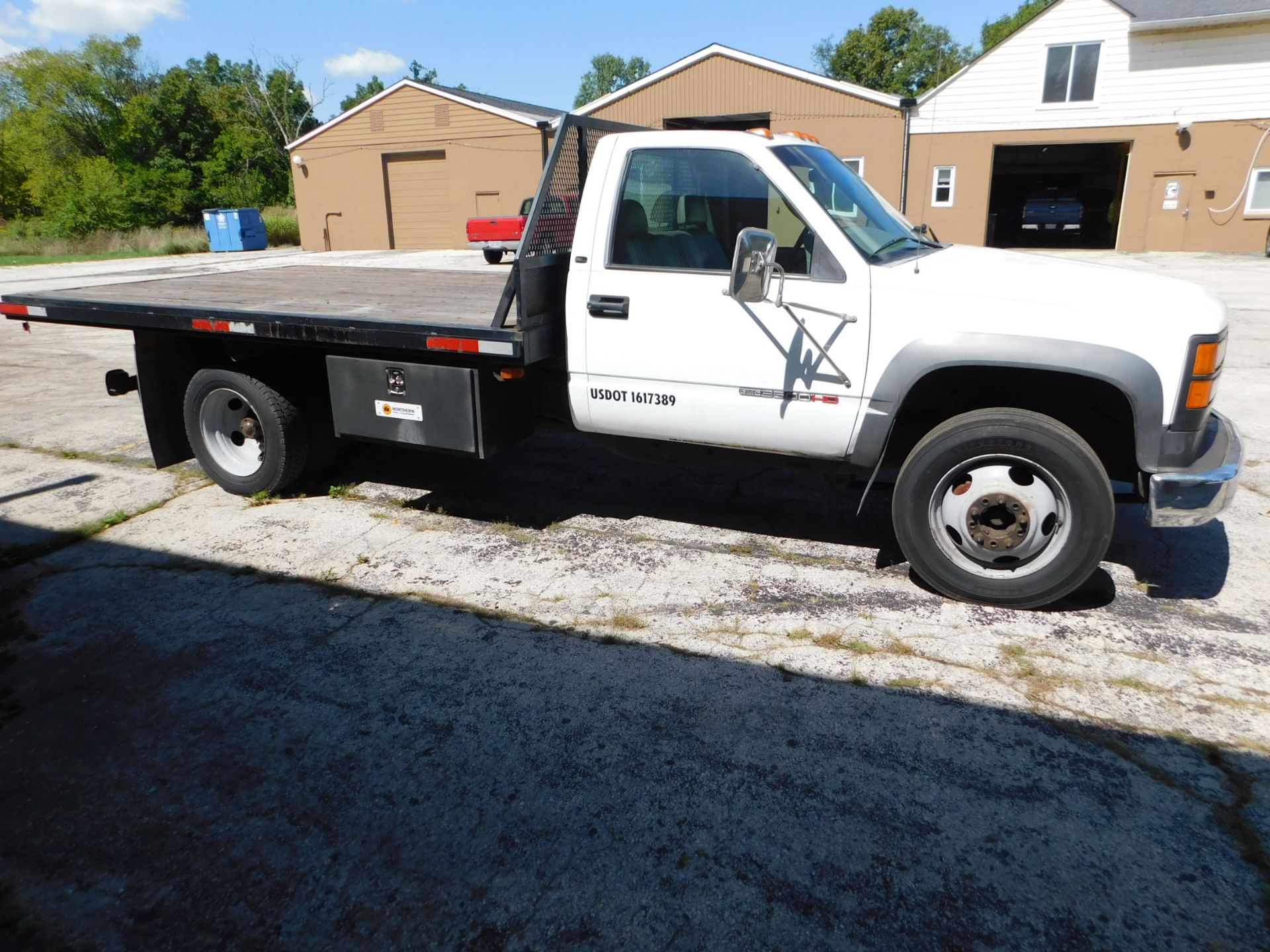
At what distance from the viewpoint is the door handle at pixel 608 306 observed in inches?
181

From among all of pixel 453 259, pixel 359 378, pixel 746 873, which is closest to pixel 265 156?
pixel 453 259

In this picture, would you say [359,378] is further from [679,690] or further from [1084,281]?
[1084,281]

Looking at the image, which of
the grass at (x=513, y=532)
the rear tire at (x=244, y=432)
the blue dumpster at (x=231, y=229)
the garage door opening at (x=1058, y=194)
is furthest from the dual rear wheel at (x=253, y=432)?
the blue dumpster at (x=231, y=229)

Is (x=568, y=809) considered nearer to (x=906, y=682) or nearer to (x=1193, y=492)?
(x=906, y=682)

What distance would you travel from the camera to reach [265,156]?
56750 millimetres

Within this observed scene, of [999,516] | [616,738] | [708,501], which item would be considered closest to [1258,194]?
[708,501]

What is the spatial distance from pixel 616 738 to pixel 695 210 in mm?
2651

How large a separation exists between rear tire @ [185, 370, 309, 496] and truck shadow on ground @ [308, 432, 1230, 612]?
1.33ft

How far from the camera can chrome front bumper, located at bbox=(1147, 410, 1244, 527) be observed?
3877 mm

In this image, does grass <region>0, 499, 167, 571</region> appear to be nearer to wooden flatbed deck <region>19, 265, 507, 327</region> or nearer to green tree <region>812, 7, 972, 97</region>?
wooden flatbed deck <region>19, 265, 507, 327</region>

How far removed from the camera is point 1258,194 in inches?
968

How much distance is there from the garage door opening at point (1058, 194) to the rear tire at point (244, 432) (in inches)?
1051

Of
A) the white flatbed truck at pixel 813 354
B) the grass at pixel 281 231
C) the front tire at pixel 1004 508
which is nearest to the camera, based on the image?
the white flatbed truck at pixel 813 354

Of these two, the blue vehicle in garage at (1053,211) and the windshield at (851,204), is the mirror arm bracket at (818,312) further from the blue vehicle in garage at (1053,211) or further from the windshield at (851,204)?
Result: the blue vehicle in garage at (1053,211)
